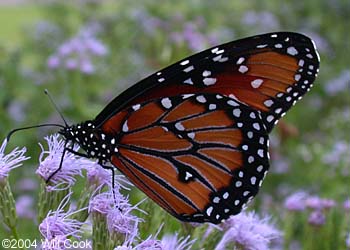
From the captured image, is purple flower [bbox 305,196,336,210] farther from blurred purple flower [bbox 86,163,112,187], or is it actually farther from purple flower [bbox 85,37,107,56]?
purple flower [bbox 85,37,107,56]

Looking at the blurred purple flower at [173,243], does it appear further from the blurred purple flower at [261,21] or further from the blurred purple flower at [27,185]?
the blurred purple flower at [261,21]

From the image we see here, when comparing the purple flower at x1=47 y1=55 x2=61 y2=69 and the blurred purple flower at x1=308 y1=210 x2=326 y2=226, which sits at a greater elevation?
the purple flower at x1=47 y1=55 x2=61 y2=69

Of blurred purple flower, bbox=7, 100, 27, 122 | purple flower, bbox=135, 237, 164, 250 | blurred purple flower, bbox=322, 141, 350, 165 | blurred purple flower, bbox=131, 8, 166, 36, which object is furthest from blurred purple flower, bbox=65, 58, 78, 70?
purple flower, bbox=135, 237, 164, 250

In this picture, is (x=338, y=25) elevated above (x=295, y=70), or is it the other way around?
(x=338, y=25)

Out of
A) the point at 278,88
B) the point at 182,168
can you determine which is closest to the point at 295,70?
the point at 278,88

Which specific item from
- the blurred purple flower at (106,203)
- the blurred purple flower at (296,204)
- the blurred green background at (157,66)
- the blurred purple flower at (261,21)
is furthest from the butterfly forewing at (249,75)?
the blurred purple flower at (261,21)

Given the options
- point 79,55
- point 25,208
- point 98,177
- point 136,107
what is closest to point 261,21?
point 79,55

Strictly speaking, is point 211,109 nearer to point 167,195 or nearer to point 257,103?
point 257,103
